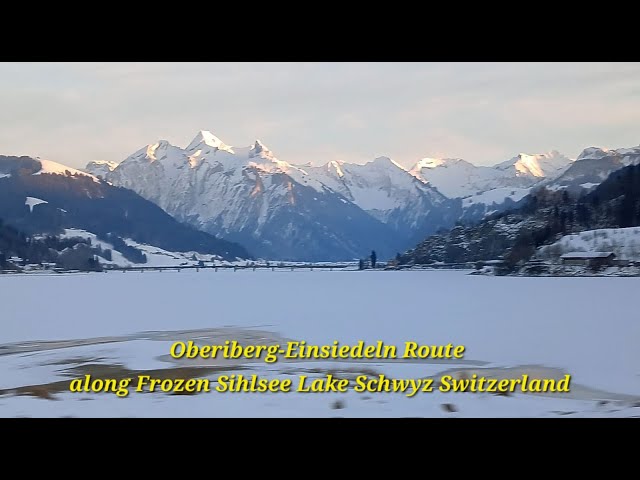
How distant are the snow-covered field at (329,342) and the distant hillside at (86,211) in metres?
12.4

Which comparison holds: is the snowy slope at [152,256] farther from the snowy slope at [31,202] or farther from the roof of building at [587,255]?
the roof of building at [587,255]

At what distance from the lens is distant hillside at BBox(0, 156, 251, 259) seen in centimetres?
2598

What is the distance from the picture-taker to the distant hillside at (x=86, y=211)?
85.3 feet

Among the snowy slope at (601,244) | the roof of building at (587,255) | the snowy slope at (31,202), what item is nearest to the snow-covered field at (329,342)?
the roof of building at (587,255)

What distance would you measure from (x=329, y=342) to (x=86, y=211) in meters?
29.2

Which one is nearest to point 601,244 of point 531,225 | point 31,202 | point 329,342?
point 531,225

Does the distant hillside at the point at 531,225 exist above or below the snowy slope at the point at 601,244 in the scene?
above

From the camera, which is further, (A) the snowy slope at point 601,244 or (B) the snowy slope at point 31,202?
(B) the snowy slope at point 31,202

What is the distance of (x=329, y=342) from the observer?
7465 millimetres

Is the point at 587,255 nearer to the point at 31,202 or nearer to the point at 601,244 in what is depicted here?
the point at 601,244

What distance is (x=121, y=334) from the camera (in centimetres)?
921
